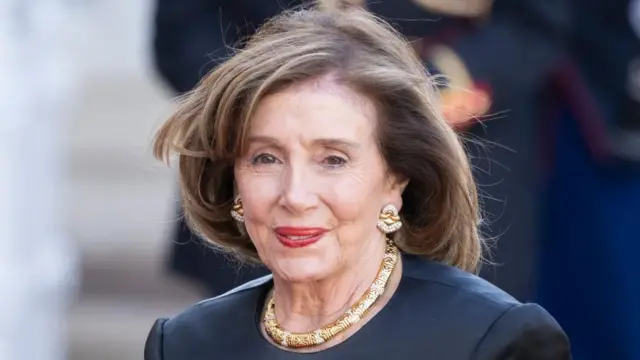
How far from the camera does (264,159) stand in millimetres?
3539

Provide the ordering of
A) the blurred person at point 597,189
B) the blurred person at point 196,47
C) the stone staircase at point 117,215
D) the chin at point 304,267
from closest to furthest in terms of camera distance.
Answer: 1. the chin at point 304,267
2. the blurred person at point 196,47
3. the blurred person at point 597,189
4. the stone staircase at point 117,215

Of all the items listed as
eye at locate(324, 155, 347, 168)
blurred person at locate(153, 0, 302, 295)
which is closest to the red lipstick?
eye at locate(324, 155, 347, 168)

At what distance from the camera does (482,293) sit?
11.6 ft

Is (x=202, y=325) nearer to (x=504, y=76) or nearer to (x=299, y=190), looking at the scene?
(x=299, y=190)

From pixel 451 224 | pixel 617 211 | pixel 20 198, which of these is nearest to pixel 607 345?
pixel 617 211

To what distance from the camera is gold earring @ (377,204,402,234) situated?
3.61 metres

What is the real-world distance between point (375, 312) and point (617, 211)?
8.88ft

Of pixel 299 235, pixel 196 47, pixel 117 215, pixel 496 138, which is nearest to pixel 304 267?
pixel 299 235

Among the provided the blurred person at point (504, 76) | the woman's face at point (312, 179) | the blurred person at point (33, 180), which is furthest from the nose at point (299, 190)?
the blurred person at point (33, 180)

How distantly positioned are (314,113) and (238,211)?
0.30m

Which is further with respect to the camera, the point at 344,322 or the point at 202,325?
the point at 202,325

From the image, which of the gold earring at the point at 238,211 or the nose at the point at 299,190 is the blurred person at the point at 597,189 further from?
the nose at the point at 299,190

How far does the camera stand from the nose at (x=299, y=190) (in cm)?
346

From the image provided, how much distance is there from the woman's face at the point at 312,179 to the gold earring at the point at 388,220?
4 cm
